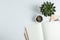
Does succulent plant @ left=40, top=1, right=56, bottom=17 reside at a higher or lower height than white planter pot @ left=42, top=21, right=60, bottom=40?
higher

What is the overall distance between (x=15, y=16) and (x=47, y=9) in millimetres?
490

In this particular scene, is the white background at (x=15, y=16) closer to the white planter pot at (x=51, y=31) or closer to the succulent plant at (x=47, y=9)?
the succulent plant at (x=47, y=9)

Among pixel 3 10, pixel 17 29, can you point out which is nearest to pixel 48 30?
pixel 17 29

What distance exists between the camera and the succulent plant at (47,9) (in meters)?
2.05

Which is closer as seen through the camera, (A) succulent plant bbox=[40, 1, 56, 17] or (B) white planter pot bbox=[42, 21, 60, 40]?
(B) white planter pot bbox=[42, 21, 60, 40]

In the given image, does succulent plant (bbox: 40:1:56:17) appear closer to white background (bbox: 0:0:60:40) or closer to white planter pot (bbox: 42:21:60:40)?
white background (bbox: 0:0:60:40)

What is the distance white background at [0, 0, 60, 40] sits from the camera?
1968 mm

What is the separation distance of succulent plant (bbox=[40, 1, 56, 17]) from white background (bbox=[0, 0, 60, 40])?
0.28 ft

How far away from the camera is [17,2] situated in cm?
203

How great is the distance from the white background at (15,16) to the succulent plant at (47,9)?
85mm

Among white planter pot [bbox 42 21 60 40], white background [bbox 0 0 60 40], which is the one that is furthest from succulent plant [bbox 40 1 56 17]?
white planter pot [bbox 42 21 60 40]

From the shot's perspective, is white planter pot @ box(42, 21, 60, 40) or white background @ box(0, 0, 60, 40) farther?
white background @ box(0, 0, 60, 40)

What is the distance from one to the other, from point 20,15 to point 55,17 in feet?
1.80

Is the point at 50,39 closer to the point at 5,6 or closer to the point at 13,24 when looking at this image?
the point at 13,24
